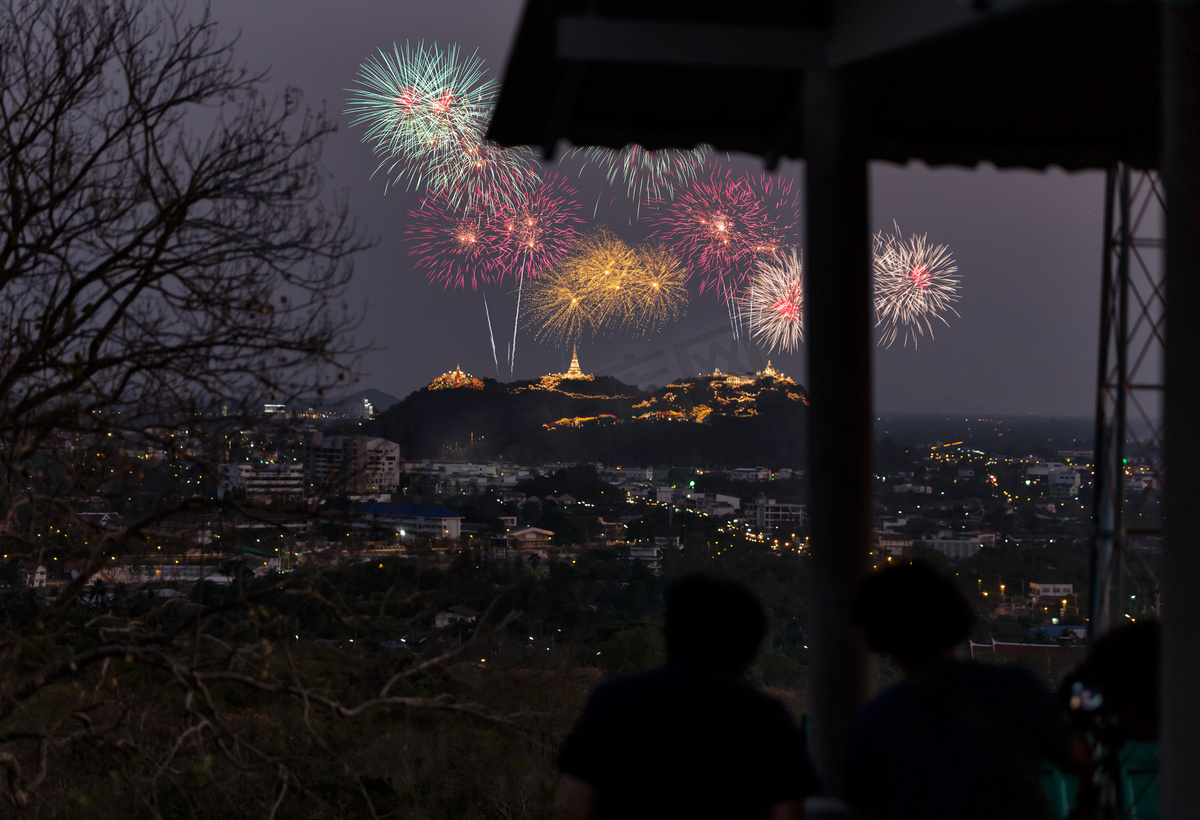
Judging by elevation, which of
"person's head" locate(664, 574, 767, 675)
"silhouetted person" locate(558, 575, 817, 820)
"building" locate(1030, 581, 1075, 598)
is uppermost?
"person's head" locate(664, 574, 767, 675)

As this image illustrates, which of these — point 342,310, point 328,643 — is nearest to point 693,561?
point 328,643

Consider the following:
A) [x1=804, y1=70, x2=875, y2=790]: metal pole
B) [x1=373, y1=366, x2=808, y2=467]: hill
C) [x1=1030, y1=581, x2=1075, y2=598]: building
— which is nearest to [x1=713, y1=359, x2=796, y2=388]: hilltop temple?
[x1=373, y1=366, x2=808, y2=467]: hill

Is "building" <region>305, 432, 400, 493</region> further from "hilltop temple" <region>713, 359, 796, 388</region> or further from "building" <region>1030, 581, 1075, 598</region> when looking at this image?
"hilltop temple" <region>713, 359, 796, 388</region>

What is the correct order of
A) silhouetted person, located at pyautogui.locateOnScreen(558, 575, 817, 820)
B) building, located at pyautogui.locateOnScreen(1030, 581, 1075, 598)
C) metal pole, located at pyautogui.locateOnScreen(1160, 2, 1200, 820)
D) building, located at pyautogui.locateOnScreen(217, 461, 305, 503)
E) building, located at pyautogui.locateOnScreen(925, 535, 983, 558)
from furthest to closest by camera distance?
building, located at pyautogui.locateOnScreen(925, 535, 983, 558)
building, located at pyautogui.locateOnScreen(1030, 581, 1075, 598)
building, located at pyautogui.locateOnScreen(217, 461, 305, 503)
metal pole, located at pyautogui.locateOnScreen(1160, 2, 1200, 820)
silhouetted person, located at pyautogui.locateOnScreen(558, 575, 817, 820)

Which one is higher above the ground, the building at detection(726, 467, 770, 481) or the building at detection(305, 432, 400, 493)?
the building at detection(305, 432, 400, 493)

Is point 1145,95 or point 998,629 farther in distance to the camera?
point 998,629

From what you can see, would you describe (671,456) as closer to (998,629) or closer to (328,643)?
(998,629)
